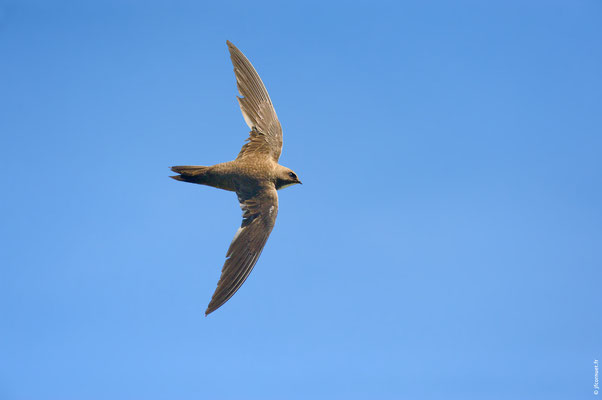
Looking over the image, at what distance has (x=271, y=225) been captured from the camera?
9109mm

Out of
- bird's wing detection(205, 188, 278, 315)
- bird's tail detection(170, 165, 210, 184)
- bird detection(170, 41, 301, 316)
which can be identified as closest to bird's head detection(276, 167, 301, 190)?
bird detection(170, 41, 301, 316)

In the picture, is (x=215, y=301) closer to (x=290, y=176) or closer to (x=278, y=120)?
(x=290, y=176)

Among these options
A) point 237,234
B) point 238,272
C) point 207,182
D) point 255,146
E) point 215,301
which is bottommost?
point 215,301

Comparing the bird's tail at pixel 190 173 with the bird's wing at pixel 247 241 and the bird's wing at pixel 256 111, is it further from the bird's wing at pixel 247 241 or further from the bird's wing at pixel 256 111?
the bird's wing at pixel 256 111

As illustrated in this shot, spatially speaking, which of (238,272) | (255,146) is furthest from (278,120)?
(238,272)

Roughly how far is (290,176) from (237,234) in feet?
5.28

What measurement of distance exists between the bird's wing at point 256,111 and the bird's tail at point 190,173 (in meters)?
0.99

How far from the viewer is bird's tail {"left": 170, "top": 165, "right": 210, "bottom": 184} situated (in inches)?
355

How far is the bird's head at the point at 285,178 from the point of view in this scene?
9.66 metres

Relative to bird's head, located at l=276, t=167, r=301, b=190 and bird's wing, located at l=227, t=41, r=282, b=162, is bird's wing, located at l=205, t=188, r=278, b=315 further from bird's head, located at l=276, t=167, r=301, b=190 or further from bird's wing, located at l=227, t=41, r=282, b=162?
bird's wing, located at l=227, t=41, r=282, b=162

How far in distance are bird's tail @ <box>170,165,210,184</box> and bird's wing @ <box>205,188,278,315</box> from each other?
71cm

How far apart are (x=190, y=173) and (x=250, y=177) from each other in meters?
1.02

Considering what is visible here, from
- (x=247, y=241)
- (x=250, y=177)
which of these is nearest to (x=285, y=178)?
(x=250, y=177)

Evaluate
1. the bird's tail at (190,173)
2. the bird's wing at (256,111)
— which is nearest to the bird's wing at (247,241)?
the bird's tail at (190,173)
